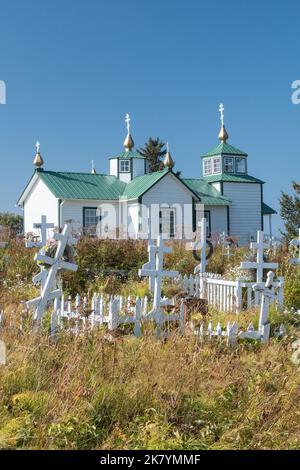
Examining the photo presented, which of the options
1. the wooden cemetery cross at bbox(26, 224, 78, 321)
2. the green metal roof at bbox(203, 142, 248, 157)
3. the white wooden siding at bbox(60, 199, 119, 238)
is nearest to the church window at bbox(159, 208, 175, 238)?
the white wooden siding at bbox(60, 199, 119, 238)

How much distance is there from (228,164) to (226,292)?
83.2 feet

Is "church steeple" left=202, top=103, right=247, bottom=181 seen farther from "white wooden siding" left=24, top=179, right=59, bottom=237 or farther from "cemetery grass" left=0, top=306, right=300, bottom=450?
"cemetery grass" left=0, top=306, right=300, bottom=450

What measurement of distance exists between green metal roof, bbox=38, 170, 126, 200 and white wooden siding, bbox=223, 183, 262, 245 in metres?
6.50

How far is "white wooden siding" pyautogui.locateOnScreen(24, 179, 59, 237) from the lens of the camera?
1148 inches

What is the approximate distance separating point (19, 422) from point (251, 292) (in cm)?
652

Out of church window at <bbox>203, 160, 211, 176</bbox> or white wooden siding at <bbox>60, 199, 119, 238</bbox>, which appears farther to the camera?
church window at <bbox>203, 160, 211, 176</bbox>

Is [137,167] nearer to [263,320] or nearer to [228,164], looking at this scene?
[228,164]

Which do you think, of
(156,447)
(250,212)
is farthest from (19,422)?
(250,212)

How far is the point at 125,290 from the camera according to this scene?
441 inches

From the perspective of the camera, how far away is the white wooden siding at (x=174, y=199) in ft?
96.3

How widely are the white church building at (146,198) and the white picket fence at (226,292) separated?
1460 centimetres

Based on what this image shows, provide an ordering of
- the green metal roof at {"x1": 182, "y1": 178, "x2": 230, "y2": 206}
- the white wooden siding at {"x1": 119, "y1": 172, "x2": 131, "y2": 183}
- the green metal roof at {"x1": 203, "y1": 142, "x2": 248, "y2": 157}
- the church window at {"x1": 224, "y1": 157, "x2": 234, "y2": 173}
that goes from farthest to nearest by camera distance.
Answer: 1. the church window at {"x1": 224, "y1": 157, "x2": 234, "y2": 173}
2. the green metal roof at {"x1": 203, "y1": 142, "x2": 248, "y2": 157}
3. the white wooden siding at {"x1": 119, "y1": 172, "x2": 131, "y2": 183}
4. the green metal roof at {"x1": 182, "y1": 178, "x2": 230, "y2": 206}

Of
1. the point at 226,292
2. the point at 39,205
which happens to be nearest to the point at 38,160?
the point at 39,205

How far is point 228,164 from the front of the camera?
34844mm
